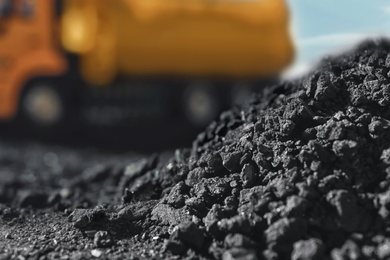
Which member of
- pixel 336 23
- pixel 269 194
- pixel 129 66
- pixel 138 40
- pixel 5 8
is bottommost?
pixel 269 194

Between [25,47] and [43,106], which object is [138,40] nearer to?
[25,47]

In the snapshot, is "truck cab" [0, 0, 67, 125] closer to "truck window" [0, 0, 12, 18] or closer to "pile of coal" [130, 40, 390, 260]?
"truck window" [0, 0, 12, 18]

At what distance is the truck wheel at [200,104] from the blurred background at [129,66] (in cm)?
1

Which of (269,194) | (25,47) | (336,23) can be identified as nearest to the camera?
(269,194)

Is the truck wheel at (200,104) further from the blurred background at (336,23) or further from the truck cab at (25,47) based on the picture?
the blurred background at (336,23)

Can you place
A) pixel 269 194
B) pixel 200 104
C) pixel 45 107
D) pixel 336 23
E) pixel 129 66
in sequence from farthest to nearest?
pixel 200 104 → pixel 45 107 → pixel 129 66 → pixel 336 23 → pixel 269 194

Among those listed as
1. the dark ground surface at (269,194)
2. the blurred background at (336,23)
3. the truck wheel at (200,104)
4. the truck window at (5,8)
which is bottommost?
the dark ground surface at (269,194)

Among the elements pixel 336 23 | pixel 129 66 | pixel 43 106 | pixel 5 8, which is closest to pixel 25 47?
pixel 5 8

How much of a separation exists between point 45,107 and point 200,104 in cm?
222

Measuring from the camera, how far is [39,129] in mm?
9586

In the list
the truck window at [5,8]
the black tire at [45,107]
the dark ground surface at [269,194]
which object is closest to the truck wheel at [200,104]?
the black tire at [45,107]

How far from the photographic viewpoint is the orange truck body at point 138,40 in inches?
349

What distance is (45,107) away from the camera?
962 centimetres

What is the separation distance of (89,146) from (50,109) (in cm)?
85
